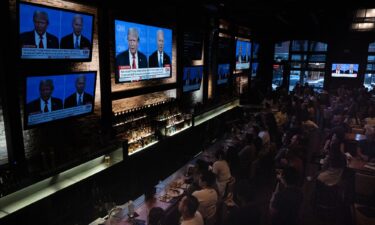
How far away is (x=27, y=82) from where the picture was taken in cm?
380

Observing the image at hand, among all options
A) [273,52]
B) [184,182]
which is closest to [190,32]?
[184,182]

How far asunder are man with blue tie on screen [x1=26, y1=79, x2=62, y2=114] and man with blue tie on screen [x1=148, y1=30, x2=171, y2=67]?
2674mm

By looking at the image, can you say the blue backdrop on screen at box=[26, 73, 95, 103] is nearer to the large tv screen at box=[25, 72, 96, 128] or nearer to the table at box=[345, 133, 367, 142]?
the large tv screen at box=[25, 72, 96, 128]

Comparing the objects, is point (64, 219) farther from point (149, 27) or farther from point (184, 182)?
point (149, 27)

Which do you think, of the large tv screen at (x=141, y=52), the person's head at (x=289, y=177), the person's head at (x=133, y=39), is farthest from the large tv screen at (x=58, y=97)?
the person's head at (x=289, y=177)

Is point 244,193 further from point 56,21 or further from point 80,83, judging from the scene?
point 56,21

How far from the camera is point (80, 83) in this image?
15.0ft

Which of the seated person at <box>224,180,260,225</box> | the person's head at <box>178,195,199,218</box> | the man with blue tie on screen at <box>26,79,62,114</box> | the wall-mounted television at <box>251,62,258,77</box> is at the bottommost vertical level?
the seated person at <box>224,180,260,225</box>

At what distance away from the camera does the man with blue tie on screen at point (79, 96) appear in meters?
4.46

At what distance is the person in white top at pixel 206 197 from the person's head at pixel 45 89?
2.34m

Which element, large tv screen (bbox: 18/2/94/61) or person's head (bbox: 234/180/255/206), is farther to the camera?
large tv screen (bbox: 18/2/94/61)

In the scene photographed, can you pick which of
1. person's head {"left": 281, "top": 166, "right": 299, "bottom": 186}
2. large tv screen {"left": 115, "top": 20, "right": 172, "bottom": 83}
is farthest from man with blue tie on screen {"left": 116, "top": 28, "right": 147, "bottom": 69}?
person's head {"left": 281, "top": 166, "right": 299, "bottom": 186}

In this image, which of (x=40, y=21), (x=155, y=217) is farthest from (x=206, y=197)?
(x=40, y=21)

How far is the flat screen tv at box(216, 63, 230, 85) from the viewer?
33.2 feet
